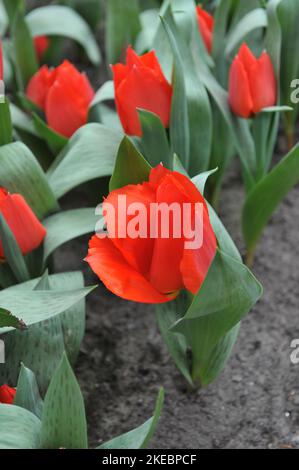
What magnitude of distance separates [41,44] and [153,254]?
111 cm

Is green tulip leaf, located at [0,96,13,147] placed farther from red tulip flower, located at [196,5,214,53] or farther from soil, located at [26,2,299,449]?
red tulip flower, located at [196,5,214,53]

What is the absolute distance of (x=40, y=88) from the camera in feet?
5.72

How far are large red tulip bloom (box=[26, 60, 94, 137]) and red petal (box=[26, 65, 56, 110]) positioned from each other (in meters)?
0.03

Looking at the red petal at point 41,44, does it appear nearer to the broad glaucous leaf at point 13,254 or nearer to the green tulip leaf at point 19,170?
the green tulip leaf at point 19,170

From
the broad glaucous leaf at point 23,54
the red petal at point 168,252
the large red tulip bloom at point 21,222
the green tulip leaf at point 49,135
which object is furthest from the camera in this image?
the broad glaucous leaf at point 23,54

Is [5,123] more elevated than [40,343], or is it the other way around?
[5,123]

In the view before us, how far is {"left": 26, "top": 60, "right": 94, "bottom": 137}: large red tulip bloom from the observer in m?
1.59

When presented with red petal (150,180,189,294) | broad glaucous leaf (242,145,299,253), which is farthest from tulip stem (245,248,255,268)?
red petal (150,180,189,294)

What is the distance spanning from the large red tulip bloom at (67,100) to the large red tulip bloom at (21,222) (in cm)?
29

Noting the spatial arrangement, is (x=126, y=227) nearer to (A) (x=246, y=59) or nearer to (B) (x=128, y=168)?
(B) (x=128, y=168)

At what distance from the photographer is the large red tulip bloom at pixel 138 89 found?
4.49ft

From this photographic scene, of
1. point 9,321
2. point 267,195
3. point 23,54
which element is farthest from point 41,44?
point 9,321

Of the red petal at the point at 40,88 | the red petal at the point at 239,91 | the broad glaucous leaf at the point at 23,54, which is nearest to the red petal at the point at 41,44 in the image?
the broad glaucous leaf at the point at 23,54

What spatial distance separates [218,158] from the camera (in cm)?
169
